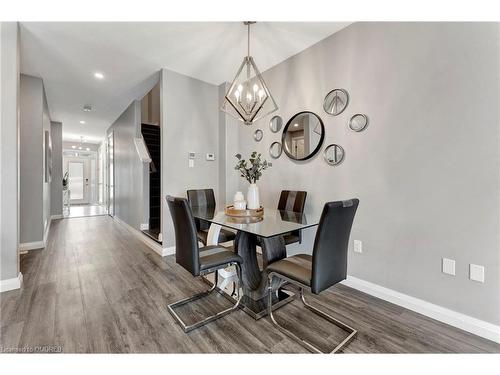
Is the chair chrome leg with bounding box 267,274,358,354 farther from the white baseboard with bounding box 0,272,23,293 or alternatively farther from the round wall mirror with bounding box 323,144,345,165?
the white baseboard with bounding box 0,272,23,293

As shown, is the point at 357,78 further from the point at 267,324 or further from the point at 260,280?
the point at 267,324

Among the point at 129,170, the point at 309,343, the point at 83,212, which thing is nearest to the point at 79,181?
the point at 83,212

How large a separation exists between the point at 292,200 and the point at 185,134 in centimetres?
192

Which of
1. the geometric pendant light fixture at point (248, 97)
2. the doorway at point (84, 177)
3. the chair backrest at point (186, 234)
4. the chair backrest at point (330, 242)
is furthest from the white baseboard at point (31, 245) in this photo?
the doorway at point (84, 177)

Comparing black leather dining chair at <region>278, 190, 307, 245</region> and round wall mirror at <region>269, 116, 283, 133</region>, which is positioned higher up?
round wall mirror at <region>269, 116, 283, 133</region>

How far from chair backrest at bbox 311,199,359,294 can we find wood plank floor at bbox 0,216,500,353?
1.47 ft

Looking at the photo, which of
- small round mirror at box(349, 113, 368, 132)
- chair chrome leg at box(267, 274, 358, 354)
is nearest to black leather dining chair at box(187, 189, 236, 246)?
chair chrome leg at box(267, 274, 358, 354)

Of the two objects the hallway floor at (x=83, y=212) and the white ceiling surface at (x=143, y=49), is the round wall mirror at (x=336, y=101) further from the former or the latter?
the hallway floor at (x=83, y=212)

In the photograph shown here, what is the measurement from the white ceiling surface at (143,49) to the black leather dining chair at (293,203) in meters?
1.79

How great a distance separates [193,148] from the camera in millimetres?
3555

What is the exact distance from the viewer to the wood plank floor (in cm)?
146
